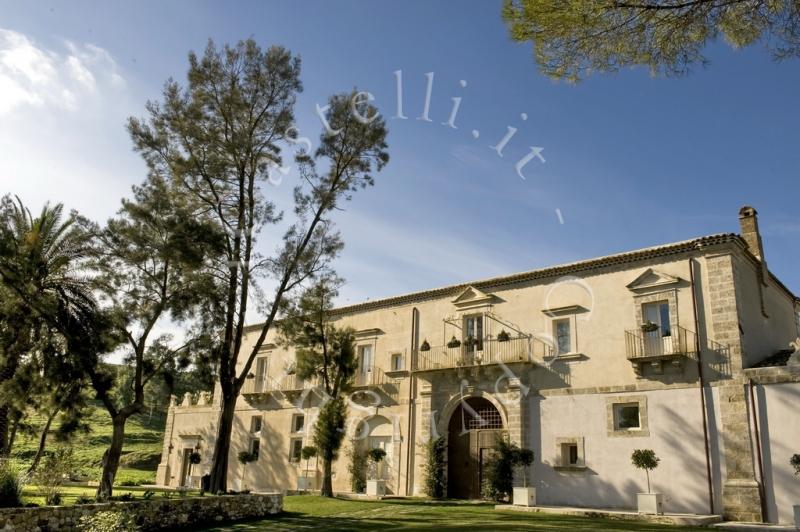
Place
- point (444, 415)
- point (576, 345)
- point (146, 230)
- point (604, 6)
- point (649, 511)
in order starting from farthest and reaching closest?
point (444, 415), point (576, 345), point (146, 230), point (649, 511), point (604, 6)

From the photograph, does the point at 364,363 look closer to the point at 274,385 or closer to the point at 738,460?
the point at 274,385

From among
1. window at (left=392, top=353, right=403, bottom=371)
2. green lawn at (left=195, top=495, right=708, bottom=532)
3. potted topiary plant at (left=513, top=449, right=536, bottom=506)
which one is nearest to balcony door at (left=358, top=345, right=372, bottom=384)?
window at (left=392, top=353, right=403, bottom=371)

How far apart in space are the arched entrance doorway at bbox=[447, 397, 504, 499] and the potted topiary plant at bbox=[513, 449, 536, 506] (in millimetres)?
1633

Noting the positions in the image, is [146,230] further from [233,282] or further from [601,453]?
[601,453]

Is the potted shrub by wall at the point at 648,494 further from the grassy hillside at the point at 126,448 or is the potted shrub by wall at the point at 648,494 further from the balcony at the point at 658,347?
the grassy hillside at the point at 126,448

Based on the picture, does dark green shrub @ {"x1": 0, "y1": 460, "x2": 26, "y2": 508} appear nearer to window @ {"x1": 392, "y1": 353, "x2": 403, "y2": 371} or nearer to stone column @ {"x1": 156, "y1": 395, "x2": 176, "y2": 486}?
window @ {"x1": 392, "y1": 353, "x2": 403, "y2": 371}

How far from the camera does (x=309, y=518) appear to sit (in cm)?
1578

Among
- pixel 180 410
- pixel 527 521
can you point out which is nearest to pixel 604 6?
pixel 527 521

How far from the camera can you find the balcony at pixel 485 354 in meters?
20.3

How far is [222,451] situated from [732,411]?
43.4 feet

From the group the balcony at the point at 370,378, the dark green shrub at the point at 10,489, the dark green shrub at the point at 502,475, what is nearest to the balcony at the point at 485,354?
the balcony at the point at 370,378

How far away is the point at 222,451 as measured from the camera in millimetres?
16922

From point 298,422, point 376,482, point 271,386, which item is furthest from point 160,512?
point 271,386

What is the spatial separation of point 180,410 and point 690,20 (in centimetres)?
3023
